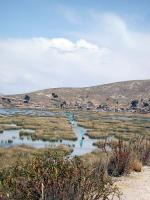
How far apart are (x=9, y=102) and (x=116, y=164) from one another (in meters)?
149

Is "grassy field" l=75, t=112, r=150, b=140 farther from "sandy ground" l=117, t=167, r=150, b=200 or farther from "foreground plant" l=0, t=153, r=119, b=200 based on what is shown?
"foreground plant" l=0, t=153, r=119, b=200

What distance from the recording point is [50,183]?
358 inches

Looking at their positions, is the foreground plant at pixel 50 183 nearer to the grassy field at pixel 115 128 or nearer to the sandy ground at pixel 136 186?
the sandy ground at pixel 136 186

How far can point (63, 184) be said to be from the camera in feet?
30.0

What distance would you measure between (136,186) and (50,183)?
496cm

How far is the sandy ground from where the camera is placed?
39.1 ft

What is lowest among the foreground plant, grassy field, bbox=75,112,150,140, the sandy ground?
grassy field, bbox=75,112,150,140

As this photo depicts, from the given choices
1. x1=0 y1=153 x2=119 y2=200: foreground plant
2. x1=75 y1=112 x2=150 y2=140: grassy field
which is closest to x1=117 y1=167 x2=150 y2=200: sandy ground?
x1=0 y1=153 x2=119 y2=200: foreground plant

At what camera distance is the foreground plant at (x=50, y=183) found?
898 centimetres

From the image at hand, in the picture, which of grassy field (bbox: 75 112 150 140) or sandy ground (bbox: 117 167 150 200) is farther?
grassy field (bbox: 75 112 150 140)

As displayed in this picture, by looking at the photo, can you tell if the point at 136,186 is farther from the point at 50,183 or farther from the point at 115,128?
the point at 115,128

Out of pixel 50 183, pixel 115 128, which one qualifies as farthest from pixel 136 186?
pixel 115 128

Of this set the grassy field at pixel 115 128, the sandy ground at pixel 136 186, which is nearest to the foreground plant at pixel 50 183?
the sandy ground at pixel 136 186

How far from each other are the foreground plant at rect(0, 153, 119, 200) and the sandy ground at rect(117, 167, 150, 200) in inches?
93.7
